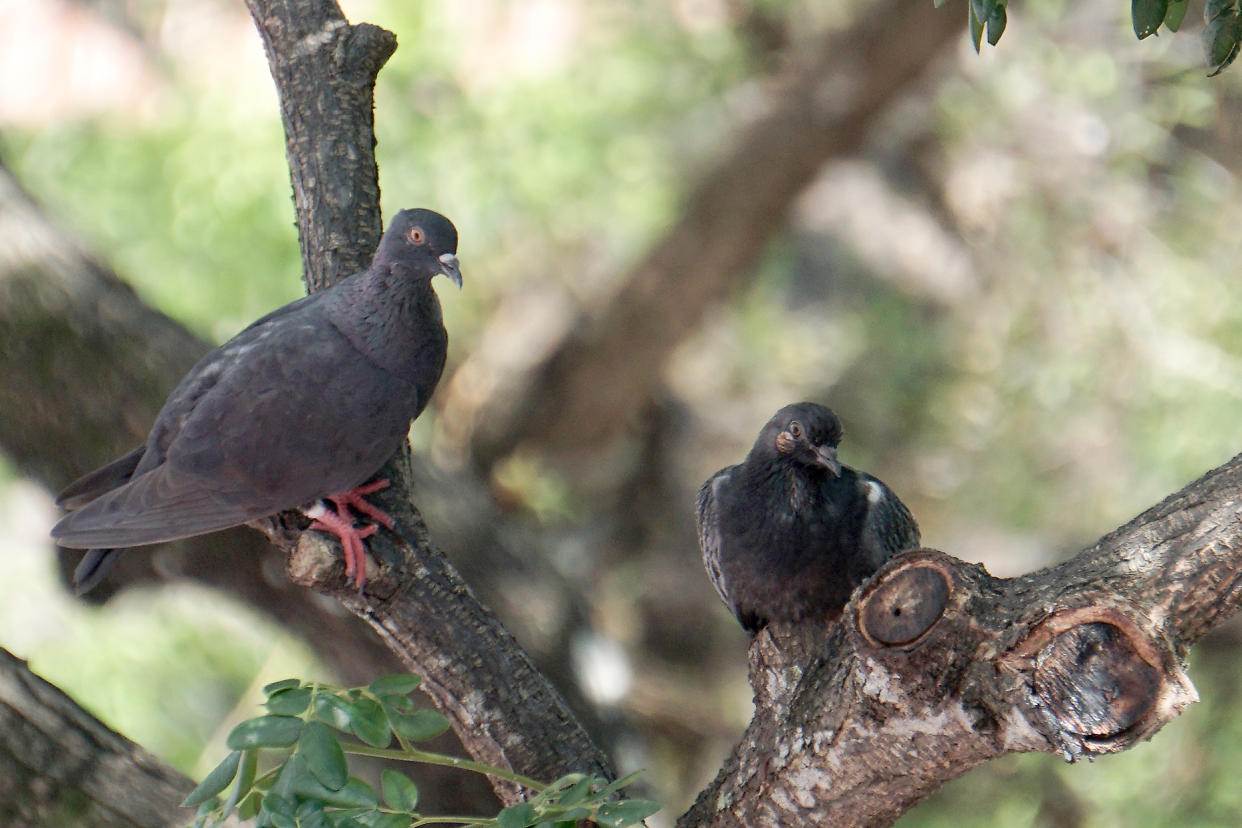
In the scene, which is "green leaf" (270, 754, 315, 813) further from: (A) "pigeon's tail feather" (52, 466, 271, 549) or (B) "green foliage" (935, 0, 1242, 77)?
(B) "green foliage" (935, 0, 1242, 77)

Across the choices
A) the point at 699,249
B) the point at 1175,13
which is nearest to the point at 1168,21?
the point at 1175,13

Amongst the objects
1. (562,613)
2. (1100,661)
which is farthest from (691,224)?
(1100,661)

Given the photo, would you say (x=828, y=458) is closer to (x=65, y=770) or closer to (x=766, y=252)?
(x=65, y=770)

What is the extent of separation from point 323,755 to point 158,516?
960 mm

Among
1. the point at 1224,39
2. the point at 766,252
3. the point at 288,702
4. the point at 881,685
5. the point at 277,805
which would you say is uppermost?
the point at 766,252

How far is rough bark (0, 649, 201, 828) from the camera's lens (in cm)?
→ 205

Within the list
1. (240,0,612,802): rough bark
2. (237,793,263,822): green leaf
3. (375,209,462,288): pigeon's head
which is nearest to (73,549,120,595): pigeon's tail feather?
(240,0,612,802): rough bark

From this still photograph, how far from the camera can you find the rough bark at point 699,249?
541 centimetres

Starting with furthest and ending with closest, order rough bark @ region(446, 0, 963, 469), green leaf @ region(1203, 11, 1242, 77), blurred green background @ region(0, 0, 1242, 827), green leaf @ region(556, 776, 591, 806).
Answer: rough bark @ region(446, 0, 963, 469), blurred green background @ region(0, 0, 1242, 827), green leaf @ region(1203, 11, 1242, 77), green leaf @ region(556, 776, 591, 806)

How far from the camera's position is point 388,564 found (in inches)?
83.5

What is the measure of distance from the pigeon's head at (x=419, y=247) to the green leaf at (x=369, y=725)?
106 centimetres

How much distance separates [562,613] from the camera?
140 inches

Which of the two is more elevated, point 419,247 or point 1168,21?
point 1168,21

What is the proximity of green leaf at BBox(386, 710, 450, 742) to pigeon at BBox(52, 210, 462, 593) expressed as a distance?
1.75 ft
